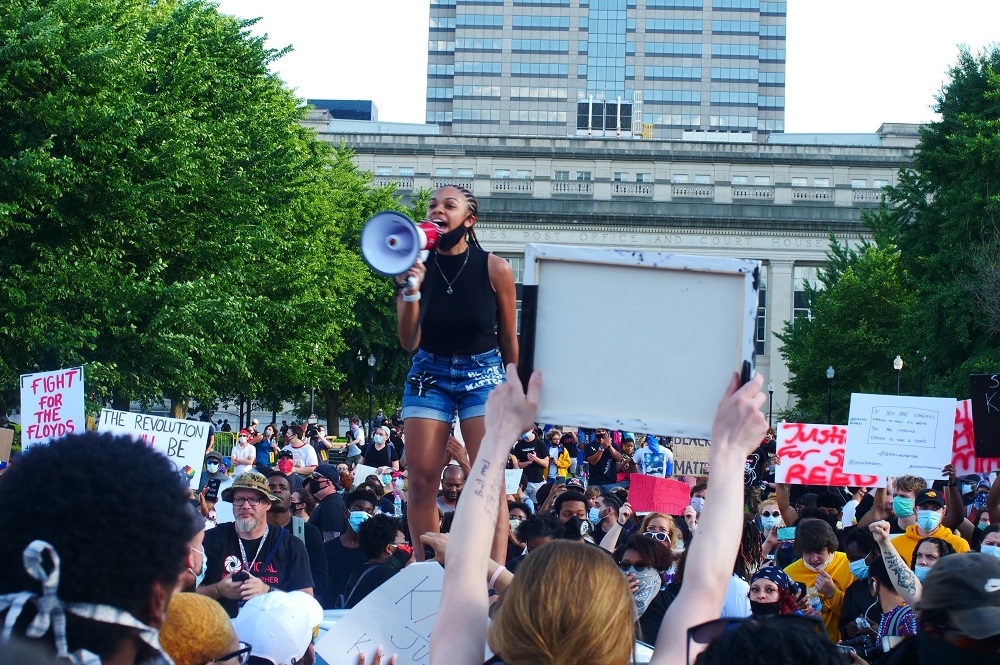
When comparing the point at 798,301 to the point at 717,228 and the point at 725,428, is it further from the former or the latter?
the point at 725,428

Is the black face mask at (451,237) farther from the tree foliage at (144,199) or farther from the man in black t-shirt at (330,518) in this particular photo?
the tree foliage at (144,199)

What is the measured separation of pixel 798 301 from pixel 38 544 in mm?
77668

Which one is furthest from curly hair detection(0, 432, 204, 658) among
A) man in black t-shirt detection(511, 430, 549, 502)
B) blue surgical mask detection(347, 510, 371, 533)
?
man in black t-shirt detection(511, 430, 549, 502)

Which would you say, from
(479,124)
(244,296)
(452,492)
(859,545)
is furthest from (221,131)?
(479,124)

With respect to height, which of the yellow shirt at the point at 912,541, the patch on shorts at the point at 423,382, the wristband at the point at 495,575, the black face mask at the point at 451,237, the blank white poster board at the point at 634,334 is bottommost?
the yellow shirt at the point at 912,541

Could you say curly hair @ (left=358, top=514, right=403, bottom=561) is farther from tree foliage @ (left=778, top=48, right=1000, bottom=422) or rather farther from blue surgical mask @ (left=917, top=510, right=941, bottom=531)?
tree foliage @ (left=778, top=48, right=1000, bottom=422)

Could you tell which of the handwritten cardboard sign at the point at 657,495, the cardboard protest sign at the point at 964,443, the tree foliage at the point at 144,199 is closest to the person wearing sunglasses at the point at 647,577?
the handwritten cardboard sign at the point at 657,495

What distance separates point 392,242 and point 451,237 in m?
0.96

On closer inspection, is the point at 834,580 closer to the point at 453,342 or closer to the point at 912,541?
the point at 912,541

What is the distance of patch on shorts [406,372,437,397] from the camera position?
539 centimetres

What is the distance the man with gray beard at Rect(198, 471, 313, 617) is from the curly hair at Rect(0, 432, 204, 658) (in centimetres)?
415

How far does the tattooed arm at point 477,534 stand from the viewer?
2803 millimetres

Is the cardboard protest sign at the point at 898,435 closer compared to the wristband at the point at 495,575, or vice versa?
the wristband at the point at 495,575

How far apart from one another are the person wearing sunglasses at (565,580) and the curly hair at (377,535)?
4.57 meters
